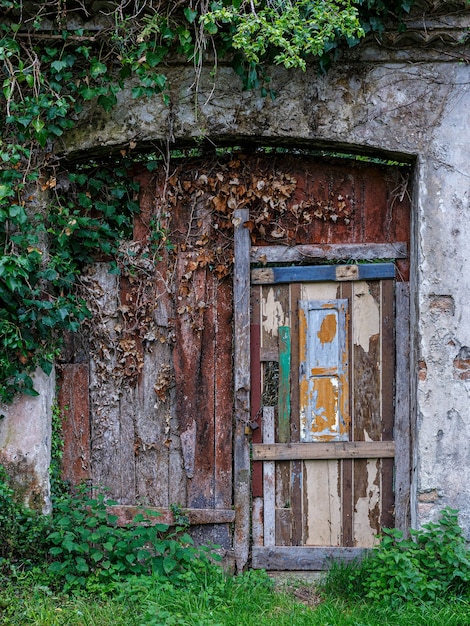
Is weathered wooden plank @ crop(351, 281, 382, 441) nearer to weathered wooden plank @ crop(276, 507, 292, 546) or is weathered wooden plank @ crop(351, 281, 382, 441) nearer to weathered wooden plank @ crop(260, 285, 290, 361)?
weathered wooden plank @ crop(260, 285, 290, 361)

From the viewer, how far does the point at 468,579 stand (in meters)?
3.25

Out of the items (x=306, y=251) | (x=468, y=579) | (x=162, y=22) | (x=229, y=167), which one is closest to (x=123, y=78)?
(x=162, y=22)

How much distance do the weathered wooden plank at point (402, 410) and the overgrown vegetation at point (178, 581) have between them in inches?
8.5

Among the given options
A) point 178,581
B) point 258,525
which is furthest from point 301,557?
point 178,581

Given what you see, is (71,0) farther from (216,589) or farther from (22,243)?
(216,589)

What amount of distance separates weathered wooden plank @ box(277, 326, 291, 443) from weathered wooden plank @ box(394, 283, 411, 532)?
26.1 inches

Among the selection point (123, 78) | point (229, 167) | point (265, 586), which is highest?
point (123, 78)

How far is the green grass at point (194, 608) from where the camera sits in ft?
9.84

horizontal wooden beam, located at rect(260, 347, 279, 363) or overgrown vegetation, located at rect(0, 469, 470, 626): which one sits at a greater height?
horizontal wooden beam, located at rect(260, 347, 279, 363)

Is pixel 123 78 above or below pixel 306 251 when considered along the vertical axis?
above

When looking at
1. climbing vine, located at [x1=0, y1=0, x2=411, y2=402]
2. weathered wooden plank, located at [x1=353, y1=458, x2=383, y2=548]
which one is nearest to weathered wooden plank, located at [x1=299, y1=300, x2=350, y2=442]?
weathered wooden plank, located at [x1=353, y1=458, x2=383, y2=548]

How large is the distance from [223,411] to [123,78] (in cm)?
208

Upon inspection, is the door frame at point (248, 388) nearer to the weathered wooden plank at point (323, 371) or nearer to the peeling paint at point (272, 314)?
the peeling paint at point (272, 314)

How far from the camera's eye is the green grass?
3.00m
